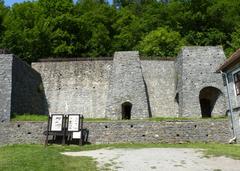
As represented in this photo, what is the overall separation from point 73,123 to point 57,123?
0.92 meters

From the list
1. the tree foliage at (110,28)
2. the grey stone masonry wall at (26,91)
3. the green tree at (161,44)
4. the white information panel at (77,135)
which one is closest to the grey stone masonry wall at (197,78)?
the white information panel at (77,135)

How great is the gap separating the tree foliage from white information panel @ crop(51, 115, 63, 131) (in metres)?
20.2

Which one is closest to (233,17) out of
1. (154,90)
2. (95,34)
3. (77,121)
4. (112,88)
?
(95,34)

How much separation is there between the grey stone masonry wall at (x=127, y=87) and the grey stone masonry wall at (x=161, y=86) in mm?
1953

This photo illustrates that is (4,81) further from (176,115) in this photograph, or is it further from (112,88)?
(176,115)

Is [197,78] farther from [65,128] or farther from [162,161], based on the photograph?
[162,161]

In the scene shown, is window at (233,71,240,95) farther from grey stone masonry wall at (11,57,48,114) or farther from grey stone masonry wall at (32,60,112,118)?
grey stone masonry wall at (11,57,48,114)

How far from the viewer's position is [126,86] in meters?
29.5

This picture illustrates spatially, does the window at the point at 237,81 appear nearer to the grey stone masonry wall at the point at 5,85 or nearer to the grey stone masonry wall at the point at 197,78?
the grey stone masonry wall at the point at 197,78

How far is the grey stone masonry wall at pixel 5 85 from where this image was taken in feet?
78.8

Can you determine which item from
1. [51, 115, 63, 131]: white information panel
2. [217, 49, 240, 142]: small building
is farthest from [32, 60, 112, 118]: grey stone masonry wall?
[217, 49, 240, 142]: small building

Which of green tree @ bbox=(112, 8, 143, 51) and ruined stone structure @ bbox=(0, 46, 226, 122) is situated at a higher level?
green tree @ bbox=(112, 8, 143, 51)

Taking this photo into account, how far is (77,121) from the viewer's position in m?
21.9

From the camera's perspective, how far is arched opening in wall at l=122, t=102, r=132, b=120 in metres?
29.5
